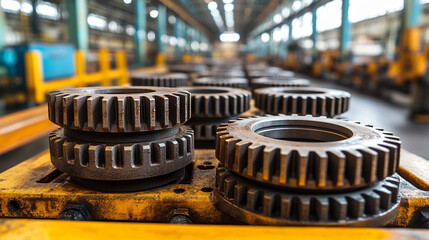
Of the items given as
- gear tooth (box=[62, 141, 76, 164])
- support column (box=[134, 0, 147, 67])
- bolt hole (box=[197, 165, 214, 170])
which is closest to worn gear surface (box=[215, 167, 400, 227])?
bolt hole (box=[197, 165, 214, 170])

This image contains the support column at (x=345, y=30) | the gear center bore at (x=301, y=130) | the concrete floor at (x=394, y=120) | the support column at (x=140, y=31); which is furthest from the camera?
the support column at (x=345, y=30)

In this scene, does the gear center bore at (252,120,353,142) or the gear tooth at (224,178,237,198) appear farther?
the gear center bore at (252,120,353,142)

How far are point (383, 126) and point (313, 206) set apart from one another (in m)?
5.49

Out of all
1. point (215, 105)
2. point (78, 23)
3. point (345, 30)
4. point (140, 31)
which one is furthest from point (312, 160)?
point (345, 30)

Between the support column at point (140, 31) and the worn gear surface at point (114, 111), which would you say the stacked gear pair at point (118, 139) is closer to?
the worn gear surface at point (114, 111)

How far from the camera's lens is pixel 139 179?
1.33m

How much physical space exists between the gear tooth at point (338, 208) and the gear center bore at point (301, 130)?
459mm

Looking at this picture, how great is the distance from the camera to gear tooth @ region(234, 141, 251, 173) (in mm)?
1088

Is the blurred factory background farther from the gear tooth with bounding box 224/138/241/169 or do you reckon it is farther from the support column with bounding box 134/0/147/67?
the gear tooth with bounding box 224/138/241/169

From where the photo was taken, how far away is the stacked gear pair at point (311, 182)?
39.1 inches

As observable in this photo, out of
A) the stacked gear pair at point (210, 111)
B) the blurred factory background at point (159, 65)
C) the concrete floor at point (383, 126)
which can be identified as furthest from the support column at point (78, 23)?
the stacked gear pair at point (210, 111)

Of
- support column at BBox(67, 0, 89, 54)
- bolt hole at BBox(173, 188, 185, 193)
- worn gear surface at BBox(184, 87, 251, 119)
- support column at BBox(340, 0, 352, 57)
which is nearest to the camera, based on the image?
bolt hole at BBox(173, 188, 185, 193)

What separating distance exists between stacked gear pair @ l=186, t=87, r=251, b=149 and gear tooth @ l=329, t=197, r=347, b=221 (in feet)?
3.51

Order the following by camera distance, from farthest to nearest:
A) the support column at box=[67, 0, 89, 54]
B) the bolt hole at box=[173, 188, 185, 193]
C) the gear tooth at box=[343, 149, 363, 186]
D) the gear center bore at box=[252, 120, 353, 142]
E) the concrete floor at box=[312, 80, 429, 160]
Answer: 1. the support column at box=[67, 0, 89, 54]
2. the concrete floor at box=[312, 80, 429, 160]
3. the gear center bore at box=[252, 120, 353, 142]
4. the bolt hole at box=[173, 188, 185, 193]
5. the gear tooth at box=[343, 149, 363, 186]
